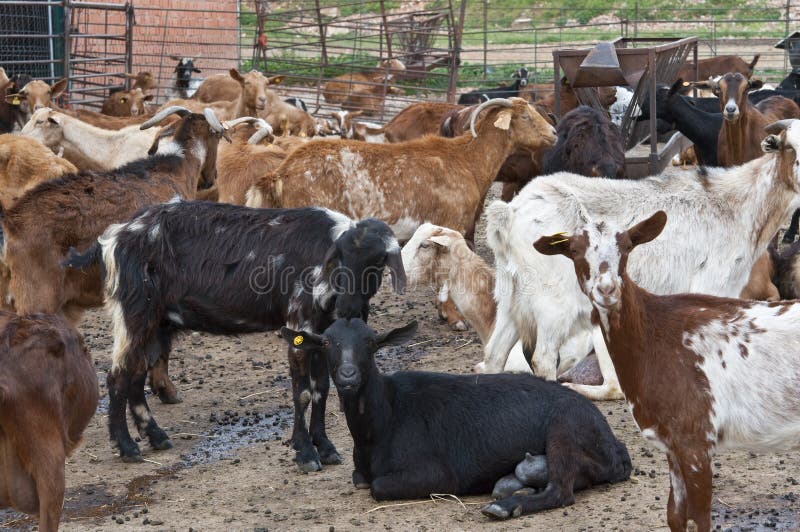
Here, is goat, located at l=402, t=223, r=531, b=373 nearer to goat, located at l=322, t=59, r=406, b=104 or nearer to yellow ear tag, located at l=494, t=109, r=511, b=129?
yellow ear tag, located at l=494, t=109, r=511, b=129

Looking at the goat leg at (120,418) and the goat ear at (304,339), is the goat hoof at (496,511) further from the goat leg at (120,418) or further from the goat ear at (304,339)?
the goat leg at (120,418)

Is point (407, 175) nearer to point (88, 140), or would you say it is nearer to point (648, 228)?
point (88, 140)

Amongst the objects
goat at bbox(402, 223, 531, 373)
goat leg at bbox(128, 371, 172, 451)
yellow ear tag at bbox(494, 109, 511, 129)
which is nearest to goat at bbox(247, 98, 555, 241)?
yellow ear tag at bbox(494, 109, 511, 129)

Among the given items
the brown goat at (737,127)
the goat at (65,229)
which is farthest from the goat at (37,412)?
the brown goat at (737,127)

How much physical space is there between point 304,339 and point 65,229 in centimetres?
269

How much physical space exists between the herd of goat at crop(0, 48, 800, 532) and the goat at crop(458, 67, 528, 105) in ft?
23.1

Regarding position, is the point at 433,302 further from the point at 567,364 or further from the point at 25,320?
the point at 25,320

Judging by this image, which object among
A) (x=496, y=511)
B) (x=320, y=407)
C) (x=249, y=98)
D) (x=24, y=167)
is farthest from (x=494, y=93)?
(x=496, y=511)

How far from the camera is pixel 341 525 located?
4945 mm

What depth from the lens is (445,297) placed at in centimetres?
830

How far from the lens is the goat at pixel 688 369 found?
13.9 feet

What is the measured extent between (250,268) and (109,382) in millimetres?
1030

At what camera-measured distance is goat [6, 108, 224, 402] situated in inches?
277

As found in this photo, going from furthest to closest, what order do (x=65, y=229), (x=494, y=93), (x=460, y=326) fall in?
(x=494, y=93) < (x=460, y=326) < (x=65, y=229)
